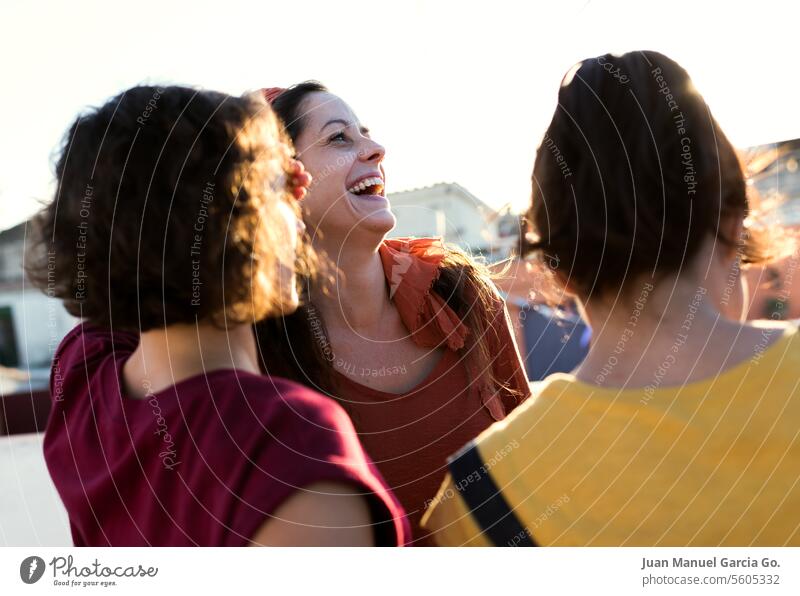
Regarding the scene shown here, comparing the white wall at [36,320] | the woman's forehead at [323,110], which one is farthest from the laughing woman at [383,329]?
the white wall at [36,320]

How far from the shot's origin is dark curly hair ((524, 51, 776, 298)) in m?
0.55

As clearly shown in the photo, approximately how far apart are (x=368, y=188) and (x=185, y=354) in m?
0.47

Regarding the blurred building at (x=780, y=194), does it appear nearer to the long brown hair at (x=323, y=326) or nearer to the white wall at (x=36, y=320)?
the long brown hair at (x=323, y=326)

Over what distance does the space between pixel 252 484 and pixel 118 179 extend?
0.25m

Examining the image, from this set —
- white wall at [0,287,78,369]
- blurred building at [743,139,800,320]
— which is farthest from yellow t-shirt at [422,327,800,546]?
white wall at [0,287,78,369]

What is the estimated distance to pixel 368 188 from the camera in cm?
94

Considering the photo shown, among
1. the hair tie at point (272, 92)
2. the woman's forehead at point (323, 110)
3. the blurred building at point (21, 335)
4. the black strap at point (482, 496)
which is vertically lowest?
the blurred building at point (21, 335)

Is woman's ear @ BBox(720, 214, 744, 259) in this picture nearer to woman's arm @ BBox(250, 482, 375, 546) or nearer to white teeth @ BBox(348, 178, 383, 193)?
woman's arm @ BBox(250, 482, 375, 546)

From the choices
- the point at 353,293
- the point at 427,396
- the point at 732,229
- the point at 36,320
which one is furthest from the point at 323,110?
the point at 36,320

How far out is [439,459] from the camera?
0.86 metres

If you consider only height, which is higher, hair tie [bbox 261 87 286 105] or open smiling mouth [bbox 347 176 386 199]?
hair tie [bbox 261 87 286 105]

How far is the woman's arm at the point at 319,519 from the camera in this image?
1.51 feet

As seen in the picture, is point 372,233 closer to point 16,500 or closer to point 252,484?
point 252,484

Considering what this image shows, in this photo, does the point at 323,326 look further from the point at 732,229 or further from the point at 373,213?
the point at 732,229
